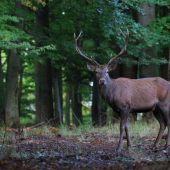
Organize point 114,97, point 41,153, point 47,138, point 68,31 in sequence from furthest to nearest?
point 68,31, point 47,138, point 114,97, point 41,153

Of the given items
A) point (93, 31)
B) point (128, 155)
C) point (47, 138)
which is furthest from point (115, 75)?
point (128, 155)

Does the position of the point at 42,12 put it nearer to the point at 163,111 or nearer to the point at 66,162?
the point at 163,111

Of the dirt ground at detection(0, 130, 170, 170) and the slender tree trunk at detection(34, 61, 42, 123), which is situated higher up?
the slender tree trunk at detection(34, 61, 42, 123)

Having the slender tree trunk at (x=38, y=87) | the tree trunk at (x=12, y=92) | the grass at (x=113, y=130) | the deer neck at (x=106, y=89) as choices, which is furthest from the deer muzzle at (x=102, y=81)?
the slender tree trunk at (x=38, y=87)

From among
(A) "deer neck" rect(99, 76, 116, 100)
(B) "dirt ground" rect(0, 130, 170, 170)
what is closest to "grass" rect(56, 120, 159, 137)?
(B) "dirt ground" rect(0, 130, 170, 170)

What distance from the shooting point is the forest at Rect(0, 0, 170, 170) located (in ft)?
20.6

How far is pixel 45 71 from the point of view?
53.9ft

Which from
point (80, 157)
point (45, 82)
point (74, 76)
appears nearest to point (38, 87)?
point (45, 82)

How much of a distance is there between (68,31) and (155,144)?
8377 mm

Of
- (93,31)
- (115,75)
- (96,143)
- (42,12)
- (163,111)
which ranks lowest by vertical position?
(96,143)

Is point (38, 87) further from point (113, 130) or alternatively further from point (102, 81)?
point (102, 81)

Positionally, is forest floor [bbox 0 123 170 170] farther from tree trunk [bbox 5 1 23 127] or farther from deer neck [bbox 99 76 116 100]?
tree trunk [bbox 5 1 23 127]

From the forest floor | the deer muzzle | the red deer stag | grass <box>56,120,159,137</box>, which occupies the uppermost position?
the deer muzzle

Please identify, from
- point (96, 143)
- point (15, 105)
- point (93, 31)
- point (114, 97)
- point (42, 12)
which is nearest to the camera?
point (114, 97)
